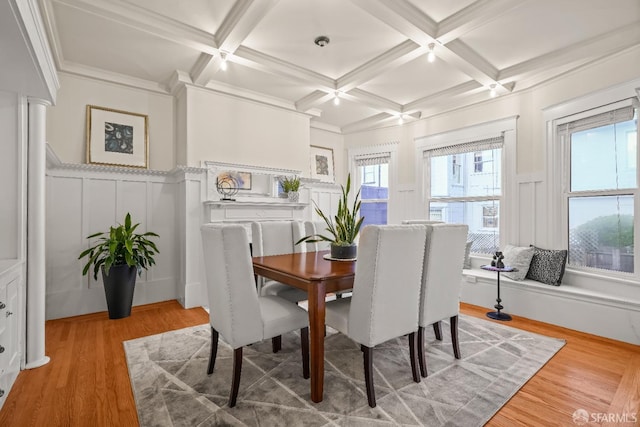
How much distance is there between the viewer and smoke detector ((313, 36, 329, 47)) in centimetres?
296

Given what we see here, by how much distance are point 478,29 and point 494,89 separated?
51.7 inches

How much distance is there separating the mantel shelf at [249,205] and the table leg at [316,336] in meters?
2.36

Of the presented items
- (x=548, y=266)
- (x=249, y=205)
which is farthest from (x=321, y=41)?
(x=548, y=266)

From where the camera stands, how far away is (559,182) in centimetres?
354

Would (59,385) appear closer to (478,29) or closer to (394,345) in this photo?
(394,345)

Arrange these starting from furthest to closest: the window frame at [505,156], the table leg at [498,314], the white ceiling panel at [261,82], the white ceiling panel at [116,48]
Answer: the window frame at [505,156]
the white ceiling panel at [261,82]
the table leg at [498,314]
the white ceiling panel at [116,48]

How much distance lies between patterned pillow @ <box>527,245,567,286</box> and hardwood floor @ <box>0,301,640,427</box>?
527 mm

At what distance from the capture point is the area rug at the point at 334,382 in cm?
172

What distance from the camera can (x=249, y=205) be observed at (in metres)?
4.08

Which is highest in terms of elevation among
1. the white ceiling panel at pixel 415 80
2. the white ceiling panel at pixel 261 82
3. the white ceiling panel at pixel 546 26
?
the white ceiling panel at pixel 415 80

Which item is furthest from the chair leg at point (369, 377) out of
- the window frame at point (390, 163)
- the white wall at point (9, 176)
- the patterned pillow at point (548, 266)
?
the window frame at point (390, 163)

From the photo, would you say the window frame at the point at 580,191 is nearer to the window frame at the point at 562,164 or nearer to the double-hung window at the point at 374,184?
the window frame at the point at 562,164

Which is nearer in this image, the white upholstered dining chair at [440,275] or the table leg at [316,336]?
the table leg at [316,336]

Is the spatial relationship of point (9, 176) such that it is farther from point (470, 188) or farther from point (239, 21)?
point (470, 188)
